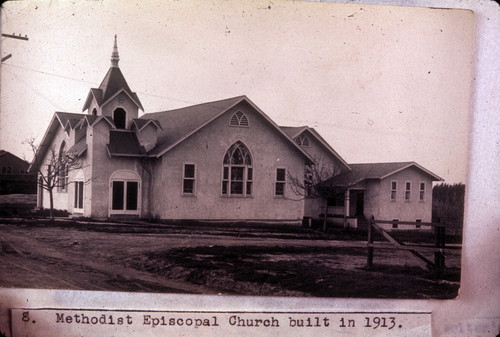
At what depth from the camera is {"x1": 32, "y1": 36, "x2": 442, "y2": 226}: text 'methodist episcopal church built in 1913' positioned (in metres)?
3.69

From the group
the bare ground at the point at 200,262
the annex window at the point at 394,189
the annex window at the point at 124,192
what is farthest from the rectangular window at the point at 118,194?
the annex window at the point at 394,189

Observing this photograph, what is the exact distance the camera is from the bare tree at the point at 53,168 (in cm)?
371

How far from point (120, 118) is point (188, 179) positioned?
535 mm

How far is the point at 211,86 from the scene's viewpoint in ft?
12.2

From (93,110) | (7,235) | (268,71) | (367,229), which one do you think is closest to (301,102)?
(268,71)

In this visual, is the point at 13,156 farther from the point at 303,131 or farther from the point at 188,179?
the point at 303,131

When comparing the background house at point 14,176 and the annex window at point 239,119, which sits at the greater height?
the annex window at point 239,119

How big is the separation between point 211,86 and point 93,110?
699 millimetres

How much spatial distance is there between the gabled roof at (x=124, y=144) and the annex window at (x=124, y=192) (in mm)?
116

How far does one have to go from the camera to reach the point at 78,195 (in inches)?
146
